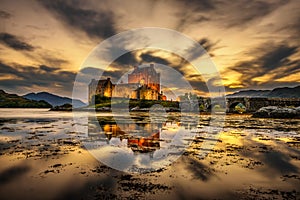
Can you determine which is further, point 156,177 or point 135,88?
point 135,88

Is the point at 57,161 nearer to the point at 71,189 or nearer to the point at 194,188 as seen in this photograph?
the point at 71,189

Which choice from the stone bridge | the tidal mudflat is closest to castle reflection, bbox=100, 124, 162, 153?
the tidal mudflat

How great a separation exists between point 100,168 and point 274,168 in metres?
9.44

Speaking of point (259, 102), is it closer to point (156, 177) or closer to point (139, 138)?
point (139, 138)

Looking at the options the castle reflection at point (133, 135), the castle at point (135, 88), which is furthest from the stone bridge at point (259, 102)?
the castle at point (135, 88)

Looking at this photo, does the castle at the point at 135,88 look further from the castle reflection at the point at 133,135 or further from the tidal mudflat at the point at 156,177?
the tidal mudflat at the point at 156,177

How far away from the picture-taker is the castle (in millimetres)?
157875

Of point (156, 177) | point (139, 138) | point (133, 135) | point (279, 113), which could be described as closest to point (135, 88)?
point (279, 113)

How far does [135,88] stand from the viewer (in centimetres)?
17350

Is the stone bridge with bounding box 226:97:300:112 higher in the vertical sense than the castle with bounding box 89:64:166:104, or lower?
lower

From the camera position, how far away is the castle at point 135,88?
158 meters

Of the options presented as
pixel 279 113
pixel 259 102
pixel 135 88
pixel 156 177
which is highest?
pixel 135 88

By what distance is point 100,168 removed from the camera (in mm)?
10336

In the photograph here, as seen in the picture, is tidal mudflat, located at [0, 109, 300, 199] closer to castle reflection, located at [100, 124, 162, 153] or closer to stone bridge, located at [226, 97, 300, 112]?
castle reflection, located at [100, 124, 162, 153]
